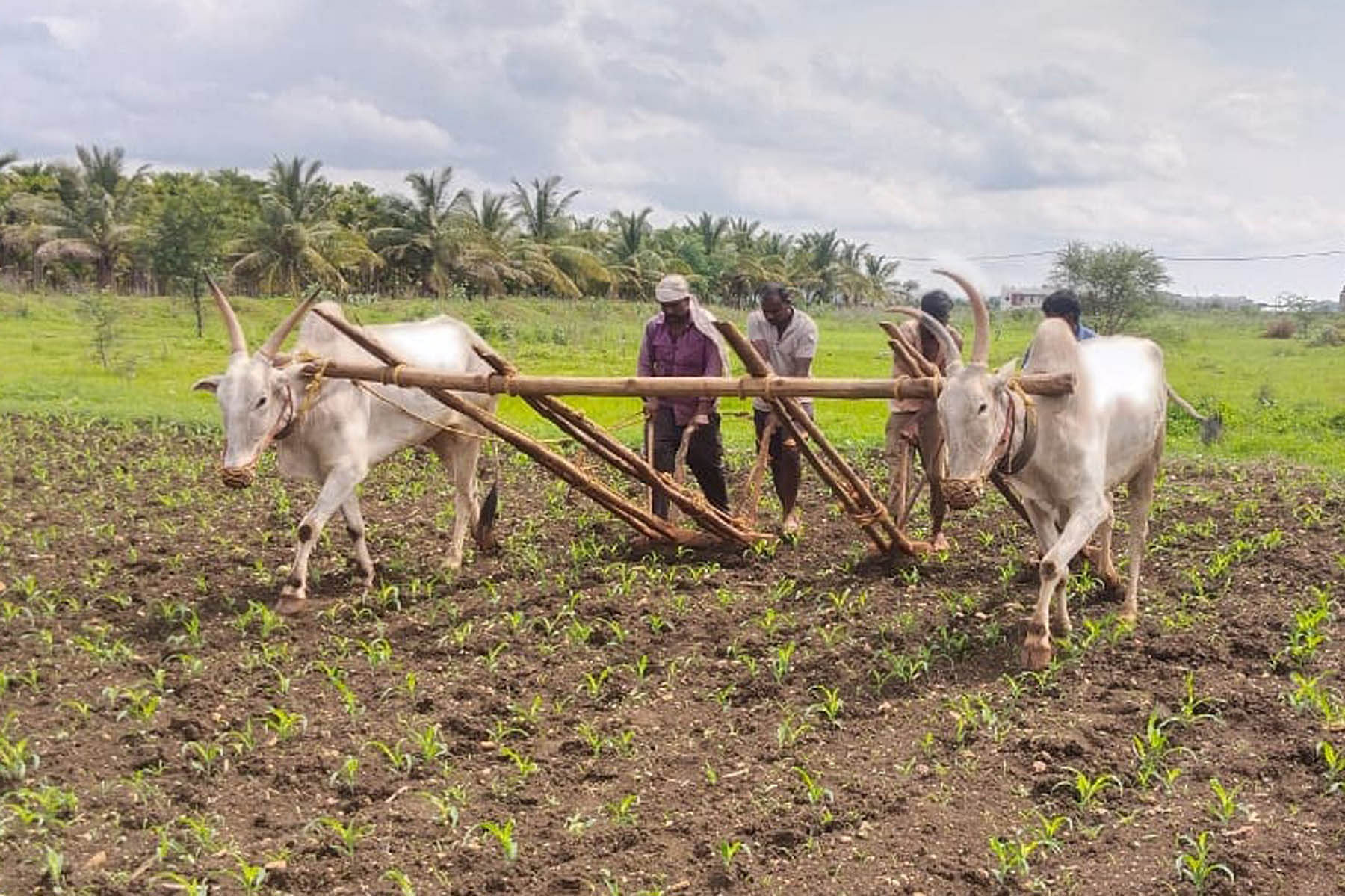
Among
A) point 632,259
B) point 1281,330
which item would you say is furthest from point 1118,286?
point 632,259

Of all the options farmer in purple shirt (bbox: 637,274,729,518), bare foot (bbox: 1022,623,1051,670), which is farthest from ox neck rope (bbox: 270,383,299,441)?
bare foot (bbox: 1022,623,1051,670)

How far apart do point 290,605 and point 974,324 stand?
3.71 metres

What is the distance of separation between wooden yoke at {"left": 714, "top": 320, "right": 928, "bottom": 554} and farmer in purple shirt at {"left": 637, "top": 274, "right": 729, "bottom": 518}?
0.93 m

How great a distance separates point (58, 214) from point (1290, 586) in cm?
4102

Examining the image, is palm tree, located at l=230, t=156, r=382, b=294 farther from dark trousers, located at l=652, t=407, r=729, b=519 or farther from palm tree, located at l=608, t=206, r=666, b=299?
dark trousers, located at l=652, t=407, r=729, b=519

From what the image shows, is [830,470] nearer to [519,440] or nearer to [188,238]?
[519,440]

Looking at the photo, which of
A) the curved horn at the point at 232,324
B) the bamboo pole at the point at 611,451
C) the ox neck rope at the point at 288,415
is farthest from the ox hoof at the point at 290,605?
the bamboo pole at the point at 611,451

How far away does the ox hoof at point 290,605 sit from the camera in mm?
6176

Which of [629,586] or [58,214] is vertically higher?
[58,214]

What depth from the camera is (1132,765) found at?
4379 mm

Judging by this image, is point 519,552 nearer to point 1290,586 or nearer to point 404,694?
point 404,694

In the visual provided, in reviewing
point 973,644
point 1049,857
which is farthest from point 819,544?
point 1049,857

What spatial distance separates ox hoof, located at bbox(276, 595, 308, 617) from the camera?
6.18m

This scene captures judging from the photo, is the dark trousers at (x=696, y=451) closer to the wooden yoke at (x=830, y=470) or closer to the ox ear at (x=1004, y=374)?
the wooden yoke at (x=830, y=470)
